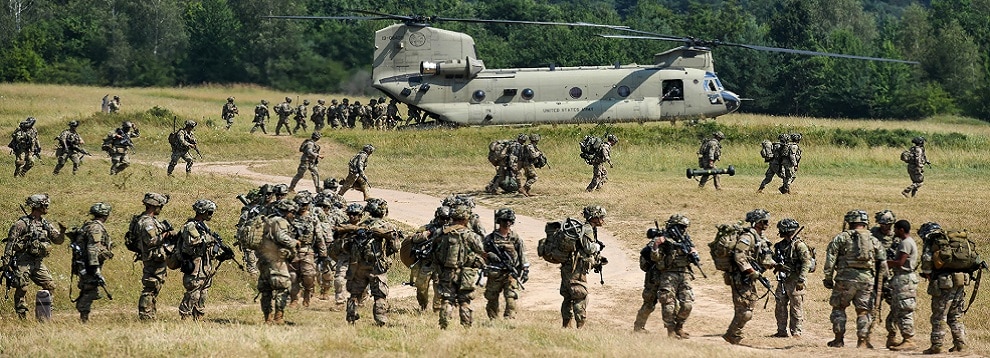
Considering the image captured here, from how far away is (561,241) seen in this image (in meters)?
16.9

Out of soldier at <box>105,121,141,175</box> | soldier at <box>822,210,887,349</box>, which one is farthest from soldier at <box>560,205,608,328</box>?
soldier at <box>105,121,141,175</box>

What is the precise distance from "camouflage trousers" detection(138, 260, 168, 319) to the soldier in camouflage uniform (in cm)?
690

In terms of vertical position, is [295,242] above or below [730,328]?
above

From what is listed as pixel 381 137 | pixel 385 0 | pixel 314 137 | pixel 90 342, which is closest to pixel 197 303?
pixel 90 342

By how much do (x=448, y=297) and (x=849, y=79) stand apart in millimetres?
63164

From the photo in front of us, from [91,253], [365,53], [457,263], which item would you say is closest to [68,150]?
[91,253]

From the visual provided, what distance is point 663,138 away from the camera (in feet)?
143

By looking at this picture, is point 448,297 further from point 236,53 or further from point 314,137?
point 236,53

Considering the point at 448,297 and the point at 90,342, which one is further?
the point at 448,297

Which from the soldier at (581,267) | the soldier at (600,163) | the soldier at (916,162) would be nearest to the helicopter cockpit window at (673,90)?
the soldier at (600,163)

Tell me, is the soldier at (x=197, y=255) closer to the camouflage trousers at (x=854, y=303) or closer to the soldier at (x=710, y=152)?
the camouflage trousers at (x=854, y=303)

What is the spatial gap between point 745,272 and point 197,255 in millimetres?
6590

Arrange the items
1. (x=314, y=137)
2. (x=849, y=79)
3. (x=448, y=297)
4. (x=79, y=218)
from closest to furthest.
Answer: (x=448, y=297)
(x=79, y=218)
(x=314, y=137)
(x=849, y=79)

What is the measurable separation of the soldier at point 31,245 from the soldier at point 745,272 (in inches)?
327
